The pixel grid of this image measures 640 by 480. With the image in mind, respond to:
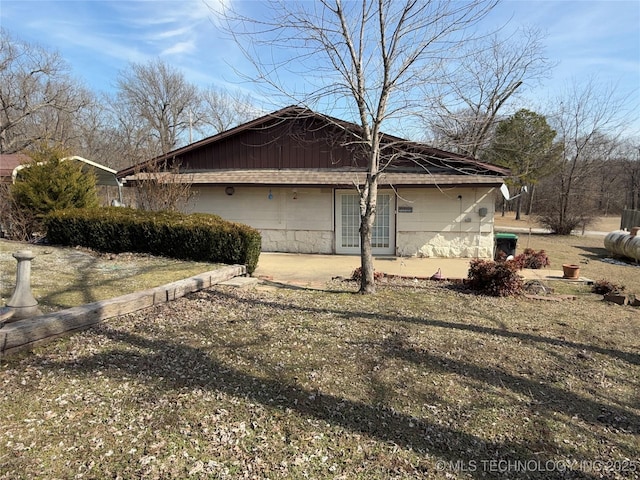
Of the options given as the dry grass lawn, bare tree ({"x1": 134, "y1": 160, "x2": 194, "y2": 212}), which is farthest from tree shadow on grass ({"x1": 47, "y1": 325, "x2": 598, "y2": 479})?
bare tree ({"x1": 134, "y1": 160, "x2": 194, "y2": 212})

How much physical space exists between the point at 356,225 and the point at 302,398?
9.46 m

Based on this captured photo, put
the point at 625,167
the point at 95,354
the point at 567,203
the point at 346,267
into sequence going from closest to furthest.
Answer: the point at 95,354 < the point at 346,267 < the point at 567,203 < the point at 625,167

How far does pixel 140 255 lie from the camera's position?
8.55 meters

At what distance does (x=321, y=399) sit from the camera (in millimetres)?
3104

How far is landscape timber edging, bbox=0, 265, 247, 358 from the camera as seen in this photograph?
11.7 ft

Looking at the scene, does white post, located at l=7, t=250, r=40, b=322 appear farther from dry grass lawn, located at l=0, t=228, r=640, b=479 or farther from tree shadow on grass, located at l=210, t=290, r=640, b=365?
tree shadow on grass, located at l=210, t=290, r=640, b=365

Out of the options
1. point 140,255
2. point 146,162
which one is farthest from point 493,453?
point 146,162

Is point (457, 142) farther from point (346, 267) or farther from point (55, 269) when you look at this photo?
point (55, 269)

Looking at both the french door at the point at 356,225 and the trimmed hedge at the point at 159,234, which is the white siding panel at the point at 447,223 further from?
the trimmed hedge at the point at 159,234

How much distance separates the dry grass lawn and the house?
666 centimetres

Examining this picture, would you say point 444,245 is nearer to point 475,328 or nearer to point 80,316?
point 475,328

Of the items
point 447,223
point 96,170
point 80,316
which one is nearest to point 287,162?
point 447,223

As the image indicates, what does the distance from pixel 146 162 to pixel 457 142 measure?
28.5 feet

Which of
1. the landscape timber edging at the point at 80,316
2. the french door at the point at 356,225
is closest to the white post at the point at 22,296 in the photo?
the landscape timber edging at the point at 80,316
